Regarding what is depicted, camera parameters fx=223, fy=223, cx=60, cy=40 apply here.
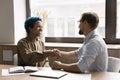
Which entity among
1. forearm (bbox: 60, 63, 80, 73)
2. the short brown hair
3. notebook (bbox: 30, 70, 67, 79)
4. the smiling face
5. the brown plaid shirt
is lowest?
notebook (bbox: 30, 70, 67, 79)

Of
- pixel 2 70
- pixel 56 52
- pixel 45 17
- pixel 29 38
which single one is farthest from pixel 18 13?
pixel 2 70

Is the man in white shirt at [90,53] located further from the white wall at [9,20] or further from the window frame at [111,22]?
the white wall at [9,20]

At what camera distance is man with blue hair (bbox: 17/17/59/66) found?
250 cm

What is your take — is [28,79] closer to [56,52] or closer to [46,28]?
[56,52]

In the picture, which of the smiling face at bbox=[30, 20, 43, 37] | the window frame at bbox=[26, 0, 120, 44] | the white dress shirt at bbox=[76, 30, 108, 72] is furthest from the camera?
the window frame at bbox=[26, 0, 120, 44]

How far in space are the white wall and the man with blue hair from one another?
1.92ft

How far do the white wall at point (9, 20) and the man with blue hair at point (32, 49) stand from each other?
0.59m

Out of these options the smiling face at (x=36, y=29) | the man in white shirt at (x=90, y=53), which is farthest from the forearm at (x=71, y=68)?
the smiling face at (x=36, y=29)

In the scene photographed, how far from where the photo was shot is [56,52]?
258cm

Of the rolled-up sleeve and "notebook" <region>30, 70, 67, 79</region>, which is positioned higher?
the rolled-up sleeve

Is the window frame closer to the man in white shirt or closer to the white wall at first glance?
the man in white shirt

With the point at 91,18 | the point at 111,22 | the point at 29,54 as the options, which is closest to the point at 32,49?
the point at 29,54

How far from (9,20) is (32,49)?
0.80 meters

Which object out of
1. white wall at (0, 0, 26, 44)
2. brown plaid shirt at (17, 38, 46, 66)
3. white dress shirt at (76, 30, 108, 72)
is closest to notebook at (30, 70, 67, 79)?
white dress shirt at (76, 30, 108, 72)
